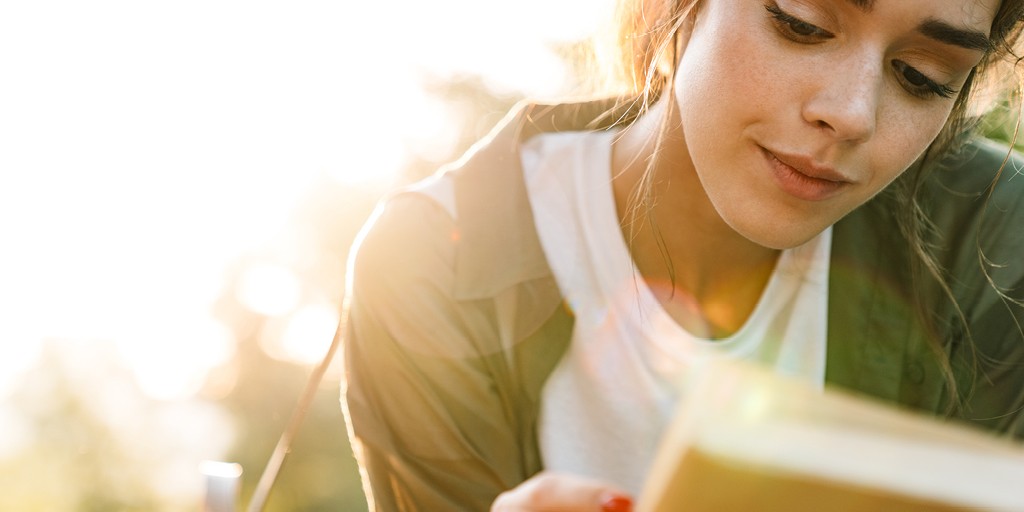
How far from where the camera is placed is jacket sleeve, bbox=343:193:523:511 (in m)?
1.77

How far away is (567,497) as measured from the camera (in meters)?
1.07

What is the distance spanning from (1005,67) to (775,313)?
0.51m

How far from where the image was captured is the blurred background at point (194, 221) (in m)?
14.4

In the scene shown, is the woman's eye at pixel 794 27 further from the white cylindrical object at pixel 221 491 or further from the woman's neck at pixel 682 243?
the white cylindrical object at pixel 221 491

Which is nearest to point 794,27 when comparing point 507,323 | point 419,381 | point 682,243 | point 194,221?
point 682,243

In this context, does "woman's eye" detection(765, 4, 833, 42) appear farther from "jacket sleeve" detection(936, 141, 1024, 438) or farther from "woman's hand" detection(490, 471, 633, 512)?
"woman's hand" detection(490, 471, 633, 512)

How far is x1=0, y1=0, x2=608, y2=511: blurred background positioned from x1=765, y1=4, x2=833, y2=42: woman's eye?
1093cm

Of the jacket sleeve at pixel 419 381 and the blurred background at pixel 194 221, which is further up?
the jacket sleeve at pixel 419 381

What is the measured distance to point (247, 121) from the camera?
14664 mm

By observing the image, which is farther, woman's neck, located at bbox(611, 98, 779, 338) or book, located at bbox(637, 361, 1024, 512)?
woman's neck, located at bbox(611, 98, 779, 338)

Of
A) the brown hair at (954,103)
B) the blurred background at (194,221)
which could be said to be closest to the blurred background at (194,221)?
the blurred background at (194,221)

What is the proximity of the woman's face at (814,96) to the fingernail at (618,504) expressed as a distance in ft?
2.01

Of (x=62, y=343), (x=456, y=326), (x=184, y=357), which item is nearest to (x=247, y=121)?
(x=184, y=357)

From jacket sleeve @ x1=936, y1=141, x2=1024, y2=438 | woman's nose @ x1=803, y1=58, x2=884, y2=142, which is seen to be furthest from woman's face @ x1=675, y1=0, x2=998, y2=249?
jacket sleeve @ x1=936, y1=141, x2=1024, y2=438
